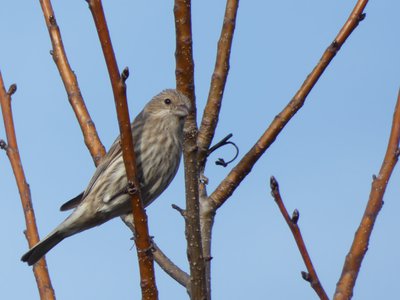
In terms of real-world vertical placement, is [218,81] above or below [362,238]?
above

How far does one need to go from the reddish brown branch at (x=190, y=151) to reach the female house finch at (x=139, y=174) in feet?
7.68

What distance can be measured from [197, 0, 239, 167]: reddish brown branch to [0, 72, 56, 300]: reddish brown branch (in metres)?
1.17

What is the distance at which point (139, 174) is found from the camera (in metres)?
6.59

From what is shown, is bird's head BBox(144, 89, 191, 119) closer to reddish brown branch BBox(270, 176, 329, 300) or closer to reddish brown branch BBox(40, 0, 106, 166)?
reddish brown branch BBox(40, 0, 106, 166)

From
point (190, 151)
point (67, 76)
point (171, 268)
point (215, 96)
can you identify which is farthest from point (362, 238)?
point (67, 76)

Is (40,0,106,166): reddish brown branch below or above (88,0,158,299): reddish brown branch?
above

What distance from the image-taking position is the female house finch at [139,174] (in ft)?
22.0

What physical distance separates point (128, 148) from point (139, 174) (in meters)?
2.93

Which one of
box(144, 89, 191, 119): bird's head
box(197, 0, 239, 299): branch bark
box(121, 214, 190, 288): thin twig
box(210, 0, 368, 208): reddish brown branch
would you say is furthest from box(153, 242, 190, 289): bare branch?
box(144, 89, 191, 119): bird's head

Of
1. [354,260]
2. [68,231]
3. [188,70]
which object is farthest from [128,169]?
[68,231]

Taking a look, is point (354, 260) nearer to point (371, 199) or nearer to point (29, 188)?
point (371, 199)

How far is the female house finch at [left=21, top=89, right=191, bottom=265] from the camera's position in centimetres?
670

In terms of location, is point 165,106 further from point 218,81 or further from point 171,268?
point 171,268

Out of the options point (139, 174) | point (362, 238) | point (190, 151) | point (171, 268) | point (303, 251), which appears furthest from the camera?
point (139, 174)
